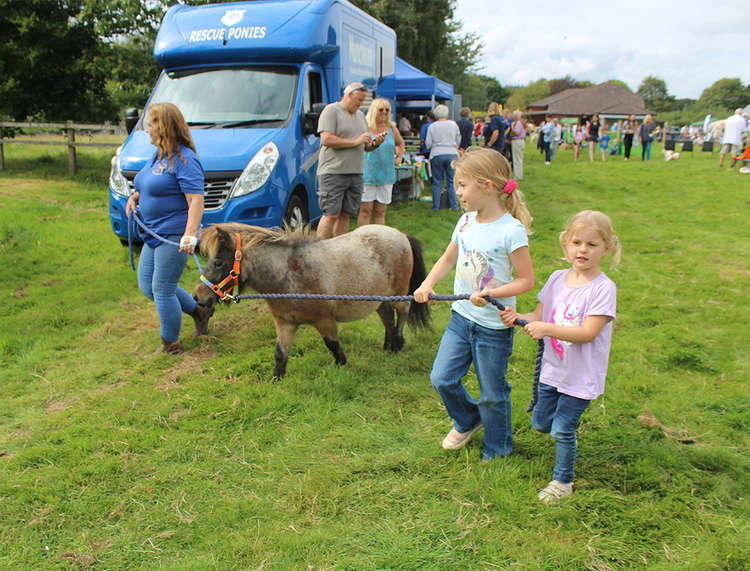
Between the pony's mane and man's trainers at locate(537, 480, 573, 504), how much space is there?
2522 millimetres

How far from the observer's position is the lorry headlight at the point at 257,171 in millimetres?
6315

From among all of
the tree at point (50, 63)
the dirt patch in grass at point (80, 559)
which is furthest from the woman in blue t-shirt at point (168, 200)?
the tree at point (50, 63)

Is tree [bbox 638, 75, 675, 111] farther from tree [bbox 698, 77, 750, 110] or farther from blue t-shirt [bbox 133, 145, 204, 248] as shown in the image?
blue t-shirt [bbox 133, 145, 204, 248]

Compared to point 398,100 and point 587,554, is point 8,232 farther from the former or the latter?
point 398,100

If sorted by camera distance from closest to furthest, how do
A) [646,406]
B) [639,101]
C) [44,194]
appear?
[646,406]
[44,194]
[639,101]

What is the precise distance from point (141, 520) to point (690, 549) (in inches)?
112

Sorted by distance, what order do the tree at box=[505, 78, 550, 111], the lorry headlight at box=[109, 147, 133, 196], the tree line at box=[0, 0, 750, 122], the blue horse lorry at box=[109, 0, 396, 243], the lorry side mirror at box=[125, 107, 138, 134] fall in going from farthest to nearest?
the tree at box=[505, 78, 550, 111] → the tree line at box=[0, 0, 750, 122] → the lorry side mirror at box=[125, 107, 138, 134] → the lorry headlight at box=[109, 147, 133, 196] → the blue horse lorry at box=[109, 0, 396, 243]

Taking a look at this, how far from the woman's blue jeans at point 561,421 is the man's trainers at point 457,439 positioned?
0.52 m

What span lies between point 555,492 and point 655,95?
109 meters

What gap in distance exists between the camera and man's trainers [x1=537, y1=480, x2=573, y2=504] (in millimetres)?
2857

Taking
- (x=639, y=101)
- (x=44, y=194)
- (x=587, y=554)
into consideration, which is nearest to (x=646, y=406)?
(x=587, y=554)

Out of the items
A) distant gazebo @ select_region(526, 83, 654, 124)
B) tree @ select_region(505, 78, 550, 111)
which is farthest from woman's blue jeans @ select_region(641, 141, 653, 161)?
tree @ select_region(505, 78, 550, 111)

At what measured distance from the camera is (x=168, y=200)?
424 centimetres

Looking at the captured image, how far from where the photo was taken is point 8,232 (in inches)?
322
